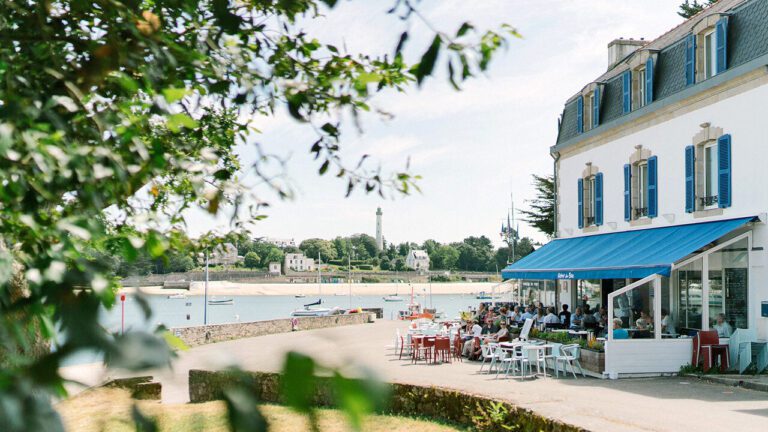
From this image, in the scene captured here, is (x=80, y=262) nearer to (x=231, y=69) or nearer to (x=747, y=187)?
(x=231, y=69)

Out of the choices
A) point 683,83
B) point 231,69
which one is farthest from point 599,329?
point 231,69

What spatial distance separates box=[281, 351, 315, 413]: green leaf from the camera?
3.21 ft

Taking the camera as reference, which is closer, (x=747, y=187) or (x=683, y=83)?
(x=747, y=187)

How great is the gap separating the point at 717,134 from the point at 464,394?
9.73m

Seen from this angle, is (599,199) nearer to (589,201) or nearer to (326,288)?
(589,201)

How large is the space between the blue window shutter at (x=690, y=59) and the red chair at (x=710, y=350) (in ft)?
20.5

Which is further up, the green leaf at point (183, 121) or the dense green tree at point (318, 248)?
the dense green tree at point (318, 248)

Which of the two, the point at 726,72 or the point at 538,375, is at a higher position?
the point at 726,72

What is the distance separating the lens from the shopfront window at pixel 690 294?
18.4m

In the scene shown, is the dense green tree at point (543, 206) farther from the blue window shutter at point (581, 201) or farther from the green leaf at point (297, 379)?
the green leaf at point (297, 379)

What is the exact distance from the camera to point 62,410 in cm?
113

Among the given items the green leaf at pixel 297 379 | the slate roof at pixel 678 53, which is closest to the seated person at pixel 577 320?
the slate roof at pixel 678 53

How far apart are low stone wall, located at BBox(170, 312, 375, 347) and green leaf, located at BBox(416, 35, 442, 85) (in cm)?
2262

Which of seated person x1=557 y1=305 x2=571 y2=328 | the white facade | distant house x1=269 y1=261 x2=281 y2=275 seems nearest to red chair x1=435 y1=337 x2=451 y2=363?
seated person x1=557 y1=305 x2=571 y2=328
